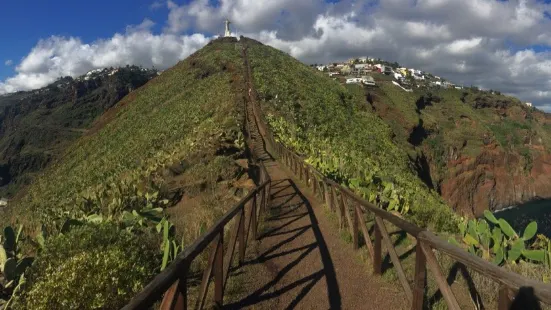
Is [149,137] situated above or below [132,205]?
above

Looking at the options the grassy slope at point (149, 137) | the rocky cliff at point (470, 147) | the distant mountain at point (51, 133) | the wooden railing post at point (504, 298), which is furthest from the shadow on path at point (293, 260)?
the distant mountain at point (51, 133)

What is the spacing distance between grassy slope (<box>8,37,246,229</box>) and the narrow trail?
5403 mm

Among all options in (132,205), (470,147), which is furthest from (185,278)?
(470,147)

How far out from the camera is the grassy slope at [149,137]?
19141 mm

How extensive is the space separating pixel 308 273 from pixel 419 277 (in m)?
2.70

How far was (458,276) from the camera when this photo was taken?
6004 millimetres

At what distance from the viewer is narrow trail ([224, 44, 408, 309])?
5.79 metres

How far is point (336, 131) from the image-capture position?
109 feet

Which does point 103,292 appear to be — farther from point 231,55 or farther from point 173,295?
point 231,55

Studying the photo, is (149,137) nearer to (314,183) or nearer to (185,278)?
(314,183)

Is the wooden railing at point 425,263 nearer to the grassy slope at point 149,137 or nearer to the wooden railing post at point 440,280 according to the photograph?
the wooden railing post at point 440,280

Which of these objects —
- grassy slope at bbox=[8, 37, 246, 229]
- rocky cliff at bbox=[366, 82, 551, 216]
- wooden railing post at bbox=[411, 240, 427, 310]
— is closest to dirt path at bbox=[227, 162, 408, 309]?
wooden railing post at bbox=[411, 240, 427, 310]

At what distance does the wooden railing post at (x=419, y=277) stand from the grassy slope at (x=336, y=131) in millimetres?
7267

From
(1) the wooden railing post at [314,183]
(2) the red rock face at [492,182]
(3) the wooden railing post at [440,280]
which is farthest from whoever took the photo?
(2) the red rock face at [492,182]
